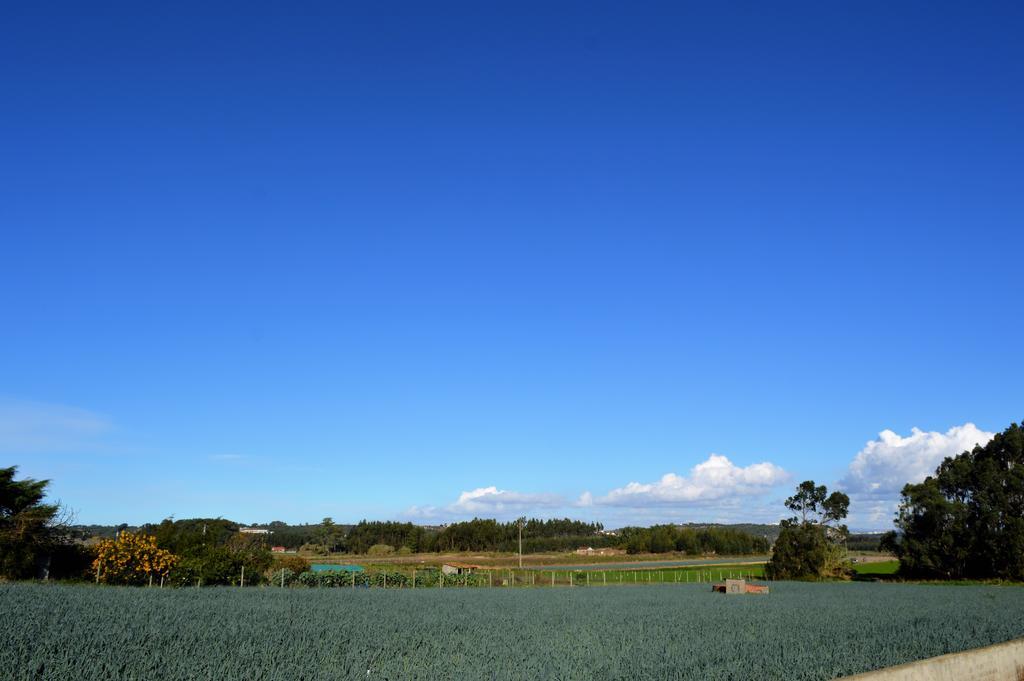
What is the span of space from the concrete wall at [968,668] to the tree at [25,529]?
38397mm

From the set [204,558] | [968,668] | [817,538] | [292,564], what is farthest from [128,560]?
[817,538]

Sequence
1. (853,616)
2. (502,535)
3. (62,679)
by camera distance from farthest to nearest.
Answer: (502,535) < (853,616) < (62,679)

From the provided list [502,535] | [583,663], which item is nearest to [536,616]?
[583,663]

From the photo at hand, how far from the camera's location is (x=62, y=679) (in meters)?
12.3

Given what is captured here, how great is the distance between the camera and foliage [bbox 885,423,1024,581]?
2741 inches

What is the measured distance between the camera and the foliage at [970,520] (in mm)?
69625

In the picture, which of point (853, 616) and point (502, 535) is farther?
point (502, 535)

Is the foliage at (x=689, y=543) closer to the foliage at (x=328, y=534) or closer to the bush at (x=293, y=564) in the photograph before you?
the foliage at (x=328, y=534)

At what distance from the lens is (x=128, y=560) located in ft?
137

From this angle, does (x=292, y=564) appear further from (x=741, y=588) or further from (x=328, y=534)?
(x=328, y=534)

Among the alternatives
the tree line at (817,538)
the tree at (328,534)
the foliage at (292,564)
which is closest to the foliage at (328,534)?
the tree at (328,534)

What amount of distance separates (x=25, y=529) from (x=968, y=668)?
130 ft

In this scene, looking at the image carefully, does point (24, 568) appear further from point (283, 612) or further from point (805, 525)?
point (805, 525)

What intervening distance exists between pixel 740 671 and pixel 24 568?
118 ft
